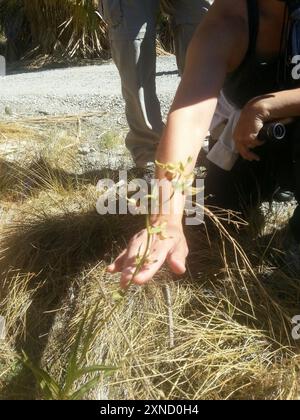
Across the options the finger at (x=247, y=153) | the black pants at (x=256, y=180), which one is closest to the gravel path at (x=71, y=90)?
the black pants at (x=256, y=180)

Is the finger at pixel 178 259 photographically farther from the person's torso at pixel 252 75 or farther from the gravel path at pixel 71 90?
the gravel path at pixel 71 90

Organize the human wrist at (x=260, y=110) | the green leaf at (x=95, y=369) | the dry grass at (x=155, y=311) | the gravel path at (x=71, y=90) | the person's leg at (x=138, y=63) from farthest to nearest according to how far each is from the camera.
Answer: the gravel path at (x=71, y=90), the person's leg at (x=138, y=63), the human wrist at (x=260, y=110), the dry grass at (x=155, y=311), the green leaf at (x=95, y=369)

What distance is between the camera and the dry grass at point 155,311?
1546 millimetres

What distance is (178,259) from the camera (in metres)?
1.31

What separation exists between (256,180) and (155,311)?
0.56 m

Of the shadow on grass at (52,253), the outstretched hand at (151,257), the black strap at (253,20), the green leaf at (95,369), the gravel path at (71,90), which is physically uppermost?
the black strap at (253,20)

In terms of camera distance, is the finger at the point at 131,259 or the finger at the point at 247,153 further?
the finger at the point at 247,153

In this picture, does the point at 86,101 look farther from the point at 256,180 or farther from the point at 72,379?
the point at 72,379

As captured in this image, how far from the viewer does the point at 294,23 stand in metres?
1.79

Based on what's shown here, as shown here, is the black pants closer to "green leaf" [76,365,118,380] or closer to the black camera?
the black camera

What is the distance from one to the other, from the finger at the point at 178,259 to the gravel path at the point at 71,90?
250cm

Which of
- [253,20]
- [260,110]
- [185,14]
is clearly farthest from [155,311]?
[185,14]

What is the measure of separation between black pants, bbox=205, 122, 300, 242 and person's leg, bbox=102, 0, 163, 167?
2.08 ft
